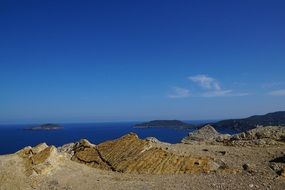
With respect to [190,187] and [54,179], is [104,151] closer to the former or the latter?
[54,179]

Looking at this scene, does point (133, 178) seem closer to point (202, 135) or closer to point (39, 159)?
point (39, 159)

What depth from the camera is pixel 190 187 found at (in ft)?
58.9

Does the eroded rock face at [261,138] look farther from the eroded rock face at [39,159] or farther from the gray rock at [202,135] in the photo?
the eroded rock face at [39,159]

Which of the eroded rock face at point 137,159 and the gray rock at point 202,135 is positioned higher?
the gray rock at point 202,135

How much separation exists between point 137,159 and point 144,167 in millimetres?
1069

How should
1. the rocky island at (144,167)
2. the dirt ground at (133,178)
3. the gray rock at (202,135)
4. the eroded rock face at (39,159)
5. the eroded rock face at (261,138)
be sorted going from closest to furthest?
the dirt ground at (133,178) → the rocky island at (144,167) → the eroded rock face at (39,159) → the eroded rock face at (261,138) → the gray rock at (202,135)

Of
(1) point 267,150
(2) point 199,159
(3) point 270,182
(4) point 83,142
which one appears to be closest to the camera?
(3) point 270,182

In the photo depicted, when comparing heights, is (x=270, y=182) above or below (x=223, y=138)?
below

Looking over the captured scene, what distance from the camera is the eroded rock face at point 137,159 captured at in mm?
21734

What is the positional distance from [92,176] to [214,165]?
6834mm

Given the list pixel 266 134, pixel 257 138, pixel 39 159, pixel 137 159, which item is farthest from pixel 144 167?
→ pixel 266 134

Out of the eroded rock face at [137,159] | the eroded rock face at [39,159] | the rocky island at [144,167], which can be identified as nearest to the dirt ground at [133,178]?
the rocky island at [144,167]

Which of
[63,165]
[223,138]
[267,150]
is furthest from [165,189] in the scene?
[223,138]

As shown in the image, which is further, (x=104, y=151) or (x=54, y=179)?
(x=104, y=151)
